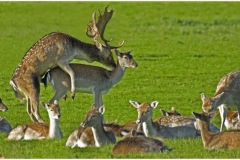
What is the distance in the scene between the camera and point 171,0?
32125 mm

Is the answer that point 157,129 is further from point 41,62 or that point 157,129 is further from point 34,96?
point 41,62

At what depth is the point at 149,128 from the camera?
44.4ft

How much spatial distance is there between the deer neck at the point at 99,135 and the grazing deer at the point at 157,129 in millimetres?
934

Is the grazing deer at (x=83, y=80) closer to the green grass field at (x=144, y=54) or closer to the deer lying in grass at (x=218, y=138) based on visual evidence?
the green grass field at (x=144, y=54)

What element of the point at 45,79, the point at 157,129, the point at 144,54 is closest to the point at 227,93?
the point at 157,129

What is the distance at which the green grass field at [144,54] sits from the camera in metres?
12.8

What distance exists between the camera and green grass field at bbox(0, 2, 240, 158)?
1276cm

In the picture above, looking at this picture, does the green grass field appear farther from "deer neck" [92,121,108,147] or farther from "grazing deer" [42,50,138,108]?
"grazing deer" [42,50,138,108]

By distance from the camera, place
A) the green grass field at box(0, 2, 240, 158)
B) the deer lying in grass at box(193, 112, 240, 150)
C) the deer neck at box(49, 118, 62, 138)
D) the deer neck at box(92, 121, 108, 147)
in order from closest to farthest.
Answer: the deer lying in grass at box(193, 112, 240, 150) < the deer neck at box(92, 121, 108, 147) < the green grass field at box(0, 2, 240, 158) < the deer neck at box(49, 118, 62, 138)

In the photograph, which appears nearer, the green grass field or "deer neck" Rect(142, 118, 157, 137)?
the green grass field

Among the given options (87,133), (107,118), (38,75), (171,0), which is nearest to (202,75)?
(107,118)

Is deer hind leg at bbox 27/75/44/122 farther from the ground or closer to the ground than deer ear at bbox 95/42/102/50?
closer to the ground

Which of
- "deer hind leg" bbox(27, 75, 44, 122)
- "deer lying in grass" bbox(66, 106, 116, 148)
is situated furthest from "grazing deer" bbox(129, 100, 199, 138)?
"deer hind leg" bbox(27, 75, 44, 122)

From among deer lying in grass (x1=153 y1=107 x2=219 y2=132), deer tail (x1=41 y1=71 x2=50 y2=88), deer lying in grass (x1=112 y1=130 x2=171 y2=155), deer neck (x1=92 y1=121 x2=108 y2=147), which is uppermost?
deer tail (x1=41 y1=71 x2=50 y2=88)
